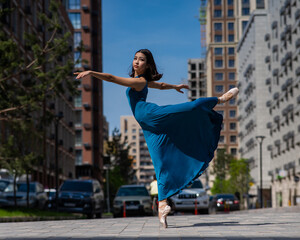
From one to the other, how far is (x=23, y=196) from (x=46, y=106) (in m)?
32.0

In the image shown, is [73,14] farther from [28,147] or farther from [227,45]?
[28,147]

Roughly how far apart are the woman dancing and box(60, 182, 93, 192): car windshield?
57.9 feet

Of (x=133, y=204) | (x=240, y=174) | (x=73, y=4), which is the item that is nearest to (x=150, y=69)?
(x=133, y=204)

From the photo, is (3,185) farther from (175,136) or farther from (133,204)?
(175,136)

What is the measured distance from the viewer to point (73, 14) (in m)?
90.4

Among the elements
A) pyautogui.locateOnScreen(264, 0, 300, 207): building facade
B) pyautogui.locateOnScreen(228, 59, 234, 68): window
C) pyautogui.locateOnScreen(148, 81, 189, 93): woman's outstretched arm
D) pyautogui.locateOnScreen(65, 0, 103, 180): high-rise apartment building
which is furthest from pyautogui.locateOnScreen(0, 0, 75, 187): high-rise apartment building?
pyautogui.locateOnScreen(228, 59, 234, 68): window

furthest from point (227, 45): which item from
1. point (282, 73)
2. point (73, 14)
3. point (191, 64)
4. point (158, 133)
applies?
point (158, 133)

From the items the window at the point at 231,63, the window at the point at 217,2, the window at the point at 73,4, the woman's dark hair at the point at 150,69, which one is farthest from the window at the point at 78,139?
the woman's dark hair at the point at 150,69

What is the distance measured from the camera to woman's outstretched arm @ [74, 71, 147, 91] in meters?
6.73

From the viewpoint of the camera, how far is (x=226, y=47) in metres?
131

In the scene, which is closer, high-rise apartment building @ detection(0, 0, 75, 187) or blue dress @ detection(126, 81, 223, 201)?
blue dress @ detection(126, 81, 223, 201)

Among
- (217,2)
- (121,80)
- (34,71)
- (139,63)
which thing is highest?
(217,2)

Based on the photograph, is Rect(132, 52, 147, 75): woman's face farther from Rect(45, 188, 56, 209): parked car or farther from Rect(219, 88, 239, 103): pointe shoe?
Rect(45, 188, 56, 209): parked car

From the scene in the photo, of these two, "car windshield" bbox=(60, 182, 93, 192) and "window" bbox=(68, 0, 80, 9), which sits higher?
"window" bbox=(68, 0, 80, 9)
